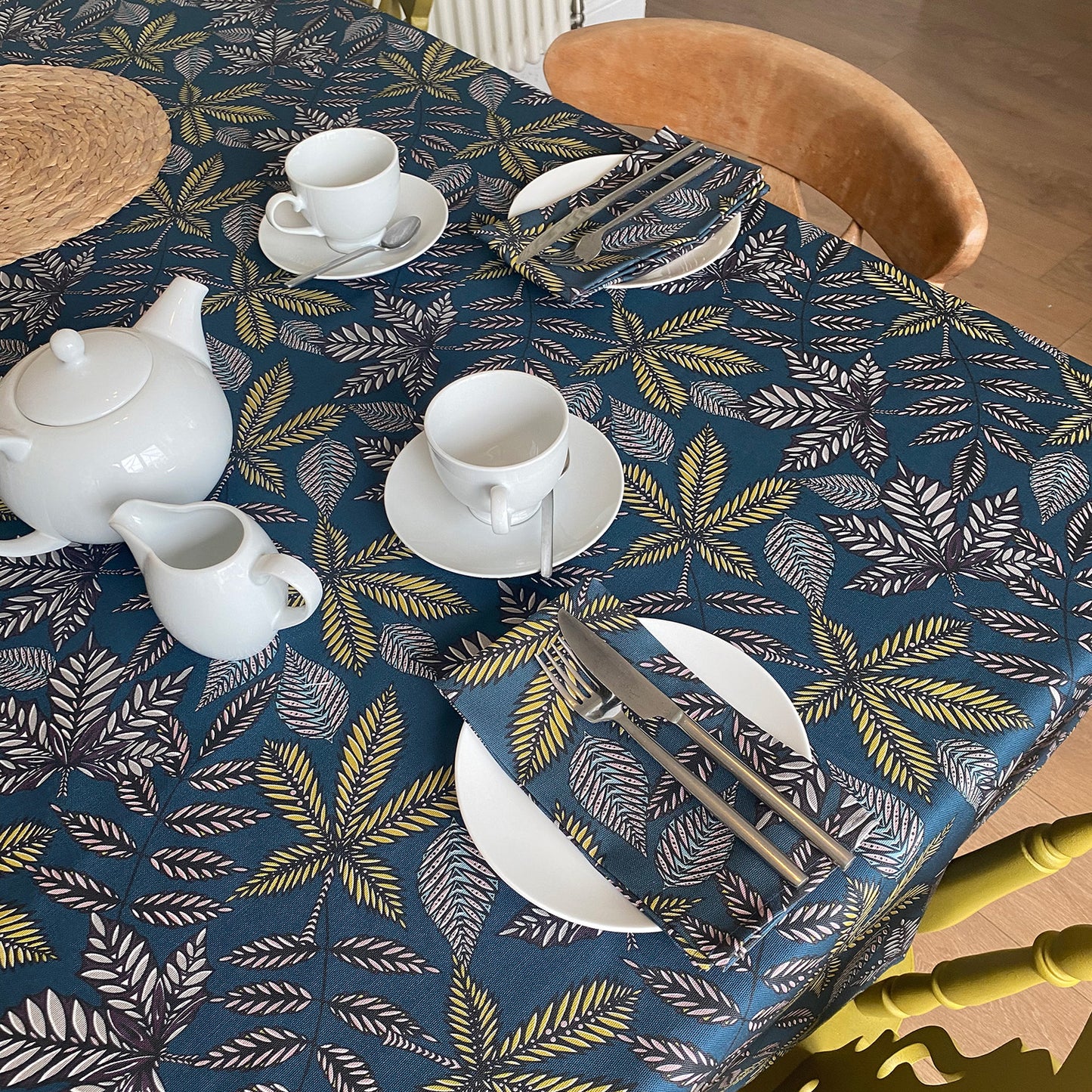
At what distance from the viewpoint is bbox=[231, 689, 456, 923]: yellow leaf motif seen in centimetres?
51

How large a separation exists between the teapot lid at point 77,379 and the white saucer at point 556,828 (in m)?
0.29

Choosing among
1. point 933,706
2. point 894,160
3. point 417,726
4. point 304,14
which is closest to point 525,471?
point 417,726

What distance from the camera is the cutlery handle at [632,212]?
0.81 metres

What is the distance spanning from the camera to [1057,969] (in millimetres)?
491

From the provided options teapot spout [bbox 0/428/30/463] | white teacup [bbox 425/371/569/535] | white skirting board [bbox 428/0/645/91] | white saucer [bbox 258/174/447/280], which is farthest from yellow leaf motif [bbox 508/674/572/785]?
white skirting board [bbox 428/0/645/91]

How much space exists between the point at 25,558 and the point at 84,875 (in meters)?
0.25

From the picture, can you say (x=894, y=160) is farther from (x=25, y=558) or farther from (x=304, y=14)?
(x=25, y=558)

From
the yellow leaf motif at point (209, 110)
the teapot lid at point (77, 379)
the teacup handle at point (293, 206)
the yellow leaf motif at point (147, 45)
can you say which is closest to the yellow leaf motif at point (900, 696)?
the teapot lid at point (77, 379)

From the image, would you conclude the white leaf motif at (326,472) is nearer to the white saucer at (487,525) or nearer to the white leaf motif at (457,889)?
the white saucer at (487,525)

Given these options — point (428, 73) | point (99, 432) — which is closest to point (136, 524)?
point (99, 432)

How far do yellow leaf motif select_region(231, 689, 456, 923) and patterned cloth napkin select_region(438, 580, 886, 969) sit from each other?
0.05 meters

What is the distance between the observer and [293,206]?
2.78 ft

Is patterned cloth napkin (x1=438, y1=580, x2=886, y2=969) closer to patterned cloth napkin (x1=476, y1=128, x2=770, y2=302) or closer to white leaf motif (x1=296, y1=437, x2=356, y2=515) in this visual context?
white leaf motif (x1=296, y1=437, x2=356, y2=515)

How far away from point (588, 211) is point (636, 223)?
0.05 metres
